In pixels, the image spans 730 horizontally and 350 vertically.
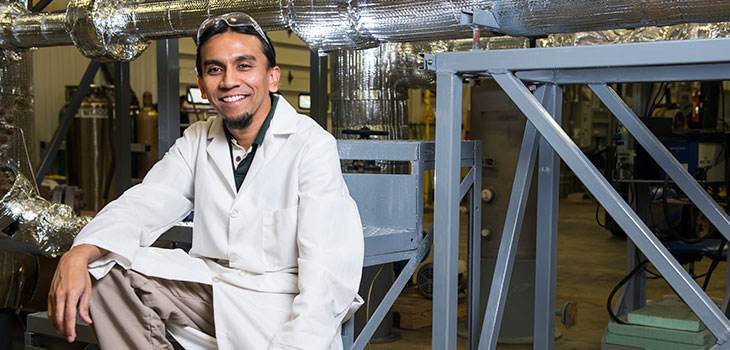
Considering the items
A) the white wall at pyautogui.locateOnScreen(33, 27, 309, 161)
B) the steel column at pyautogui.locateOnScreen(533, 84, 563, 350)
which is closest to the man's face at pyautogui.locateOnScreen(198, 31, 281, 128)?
the steel column at pyautogui.locateOnScreen(533, 84, 563, 350)

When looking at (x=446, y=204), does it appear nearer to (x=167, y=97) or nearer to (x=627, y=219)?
(x=627, y=219)

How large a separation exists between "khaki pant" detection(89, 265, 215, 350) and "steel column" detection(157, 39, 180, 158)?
132cm

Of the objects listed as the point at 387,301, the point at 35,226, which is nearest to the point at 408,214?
the point at 387,301

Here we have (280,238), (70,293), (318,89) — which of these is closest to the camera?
(70,293)

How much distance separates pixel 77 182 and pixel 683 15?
650cm

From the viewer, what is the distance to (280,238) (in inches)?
77.9

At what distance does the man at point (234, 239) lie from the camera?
185 centimetres

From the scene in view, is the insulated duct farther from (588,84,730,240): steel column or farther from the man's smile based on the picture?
the man's smile

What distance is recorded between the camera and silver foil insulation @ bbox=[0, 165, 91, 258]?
333cm

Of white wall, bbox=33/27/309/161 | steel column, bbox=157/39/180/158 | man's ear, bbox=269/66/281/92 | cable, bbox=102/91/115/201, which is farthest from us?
white wall, bbox=33/27/309/161

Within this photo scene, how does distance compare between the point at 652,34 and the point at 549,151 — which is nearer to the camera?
the point at 549,151

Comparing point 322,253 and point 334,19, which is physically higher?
point 334,19

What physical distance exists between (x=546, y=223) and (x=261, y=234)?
1.01 metres

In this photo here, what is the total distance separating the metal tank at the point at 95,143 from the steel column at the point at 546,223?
17.1 ft
